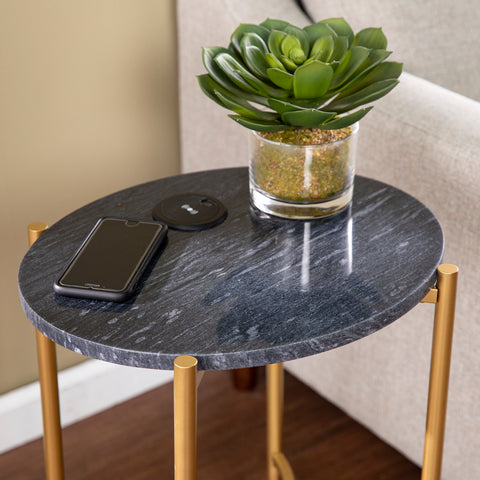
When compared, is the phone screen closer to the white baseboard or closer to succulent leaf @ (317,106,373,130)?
succulent leaf @ (317,106,373,130)

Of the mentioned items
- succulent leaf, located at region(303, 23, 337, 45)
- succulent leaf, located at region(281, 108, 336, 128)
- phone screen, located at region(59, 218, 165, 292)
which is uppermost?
succulent leaf, located at region(303, 23, 337, 45)

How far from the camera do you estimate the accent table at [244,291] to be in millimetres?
640

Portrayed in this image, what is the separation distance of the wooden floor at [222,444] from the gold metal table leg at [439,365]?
0.39m

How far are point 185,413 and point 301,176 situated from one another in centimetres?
30

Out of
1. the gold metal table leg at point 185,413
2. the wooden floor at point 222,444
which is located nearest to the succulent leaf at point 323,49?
the gold metal table leg at point 185,413

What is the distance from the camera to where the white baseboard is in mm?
1236

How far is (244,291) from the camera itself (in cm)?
72

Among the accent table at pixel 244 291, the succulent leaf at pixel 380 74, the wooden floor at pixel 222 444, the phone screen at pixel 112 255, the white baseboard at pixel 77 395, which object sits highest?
the succulent leaf at pixel 380 74

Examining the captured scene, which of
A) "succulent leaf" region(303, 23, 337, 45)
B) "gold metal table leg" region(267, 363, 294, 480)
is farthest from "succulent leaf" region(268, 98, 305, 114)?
"gold metal table leg" region(267, 363, 294, 480)

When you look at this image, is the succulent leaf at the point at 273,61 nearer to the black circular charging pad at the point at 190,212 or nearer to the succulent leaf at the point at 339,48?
the succulent leaf at the point at 339,48

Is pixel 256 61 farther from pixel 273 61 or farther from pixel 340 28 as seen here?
pixel 340 28

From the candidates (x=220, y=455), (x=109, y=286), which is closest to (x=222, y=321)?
(x=109, y=286)

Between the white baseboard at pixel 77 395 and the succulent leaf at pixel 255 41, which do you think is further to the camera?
the white baseboard at pixel 77 395

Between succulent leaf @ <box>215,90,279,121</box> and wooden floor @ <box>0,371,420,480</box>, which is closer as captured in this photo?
succulent leaf @ <box>215,90,279,121</box>
